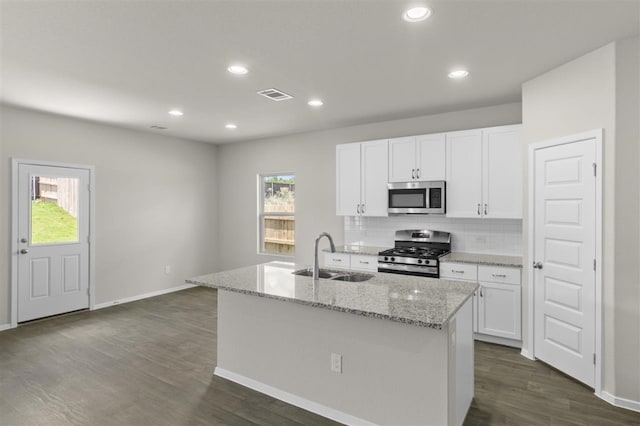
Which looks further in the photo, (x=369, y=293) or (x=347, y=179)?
(x=347, y=179)

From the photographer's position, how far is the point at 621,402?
2730 mm

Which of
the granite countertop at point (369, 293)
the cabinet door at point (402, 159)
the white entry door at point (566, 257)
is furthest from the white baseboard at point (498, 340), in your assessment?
the cabinet door at point (402, 159)

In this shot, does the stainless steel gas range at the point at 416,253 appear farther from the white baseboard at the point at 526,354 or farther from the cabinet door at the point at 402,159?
the white baseboard at the point at 526,354

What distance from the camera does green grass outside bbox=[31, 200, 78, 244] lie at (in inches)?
187

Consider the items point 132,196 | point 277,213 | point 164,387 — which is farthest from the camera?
point 277,213

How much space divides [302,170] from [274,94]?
219cm

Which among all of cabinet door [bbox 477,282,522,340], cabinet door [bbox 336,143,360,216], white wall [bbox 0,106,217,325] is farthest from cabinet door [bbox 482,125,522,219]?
white wall [bbox 0,106,217,325]

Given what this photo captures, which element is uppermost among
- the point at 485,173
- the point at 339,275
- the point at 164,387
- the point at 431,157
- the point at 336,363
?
the point at 431,157

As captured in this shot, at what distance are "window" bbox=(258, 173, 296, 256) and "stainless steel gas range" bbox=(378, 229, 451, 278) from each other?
6.79 ft

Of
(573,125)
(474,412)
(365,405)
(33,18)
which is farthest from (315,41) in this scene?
(474,412)

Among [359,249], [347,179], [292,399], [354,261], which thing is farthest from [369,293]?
[347,179]

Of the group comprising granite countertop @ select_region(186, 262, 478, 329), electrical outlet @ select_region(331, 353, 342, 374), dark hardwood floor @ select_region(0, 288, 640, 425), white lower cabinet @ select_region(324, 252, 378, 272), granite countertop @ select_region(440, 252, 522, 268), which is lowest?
dark hardwood floor @ select_region(0, 288, 640, 425)

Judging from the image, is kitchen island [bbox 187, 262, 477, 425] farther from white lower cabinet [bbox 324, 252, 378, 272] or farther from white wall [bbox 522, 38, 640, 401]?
white lower cabinet [bbox 324, 252, 378, 272]

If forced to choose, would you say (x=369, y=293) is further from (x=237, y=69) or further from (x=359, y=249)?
(x=359, y=249)
